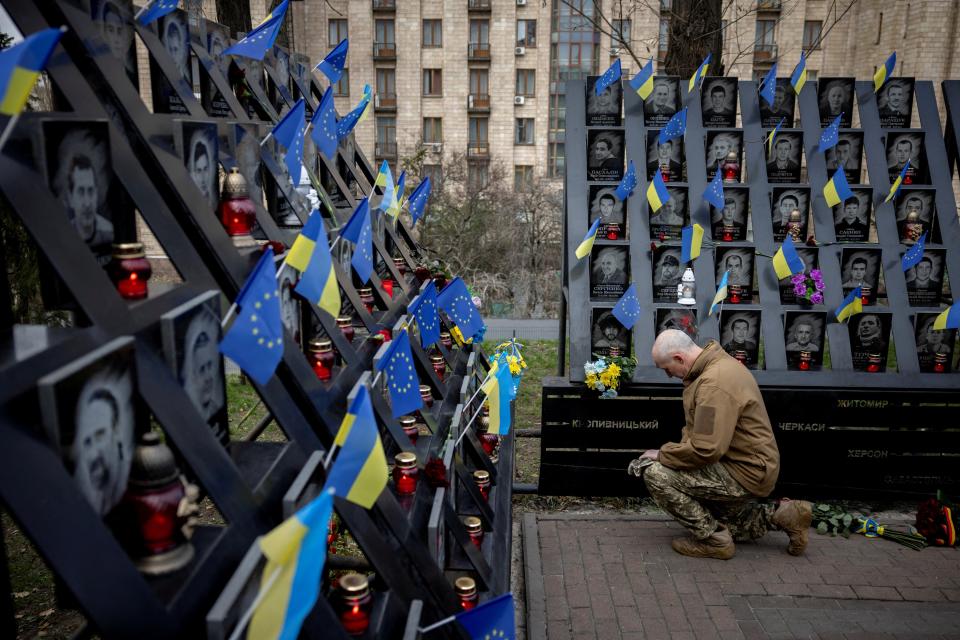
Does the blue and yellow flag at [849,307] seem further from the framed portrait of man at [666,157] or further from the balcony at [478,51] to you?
the balcony at [478,51]

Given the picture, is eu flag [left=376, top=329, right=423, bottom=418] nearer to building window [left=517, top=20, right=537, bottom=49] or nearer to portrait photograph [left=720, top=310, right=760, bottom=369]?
portrait photograph [left=720, top=310, right=760, bottom=369]

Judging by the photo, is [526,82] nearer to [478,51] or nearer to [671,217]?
[478,51]

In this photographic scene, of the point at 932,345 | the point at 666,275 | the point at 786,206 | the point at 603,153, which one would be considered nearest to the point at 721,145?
the point at 786,206

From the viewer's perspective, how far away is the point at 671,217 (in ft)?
20.1

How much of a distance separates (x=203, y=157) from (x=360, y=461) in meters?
1.32

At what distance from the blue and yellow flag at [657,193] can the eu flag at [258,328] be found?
429 cm

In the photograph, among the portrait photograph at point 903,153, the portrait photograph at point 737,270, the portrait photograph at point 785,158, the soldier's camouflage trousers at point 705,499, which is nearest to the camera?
the soldier's camouflage trousers at point 705,499

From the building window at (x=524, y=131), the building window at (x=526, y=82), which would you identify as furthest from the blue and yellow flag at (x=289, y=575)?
the building window at (x=526, y=82)

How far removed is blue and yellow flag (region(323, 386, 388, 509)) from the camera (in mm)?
2100

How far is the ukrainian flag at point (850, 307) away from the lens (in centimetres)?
570

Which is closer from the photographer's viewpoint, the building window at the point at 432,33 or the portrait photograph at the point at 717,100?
the portrait photograph at the point at 717,100

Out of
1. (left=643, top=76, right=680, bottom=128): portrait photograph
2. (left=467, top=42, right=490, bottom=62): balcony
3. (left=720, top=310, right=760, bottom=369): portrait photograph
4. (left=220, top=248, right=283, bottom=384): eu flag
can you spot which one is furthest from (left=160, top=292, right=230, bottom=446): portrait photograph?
(left=467, top=42, right=490, bottom=62): balcony

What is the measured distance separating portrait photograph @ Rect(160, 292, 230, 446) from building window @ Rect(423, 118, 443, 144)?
29484 millimetres

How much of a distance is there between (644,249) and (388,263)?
2241mm
